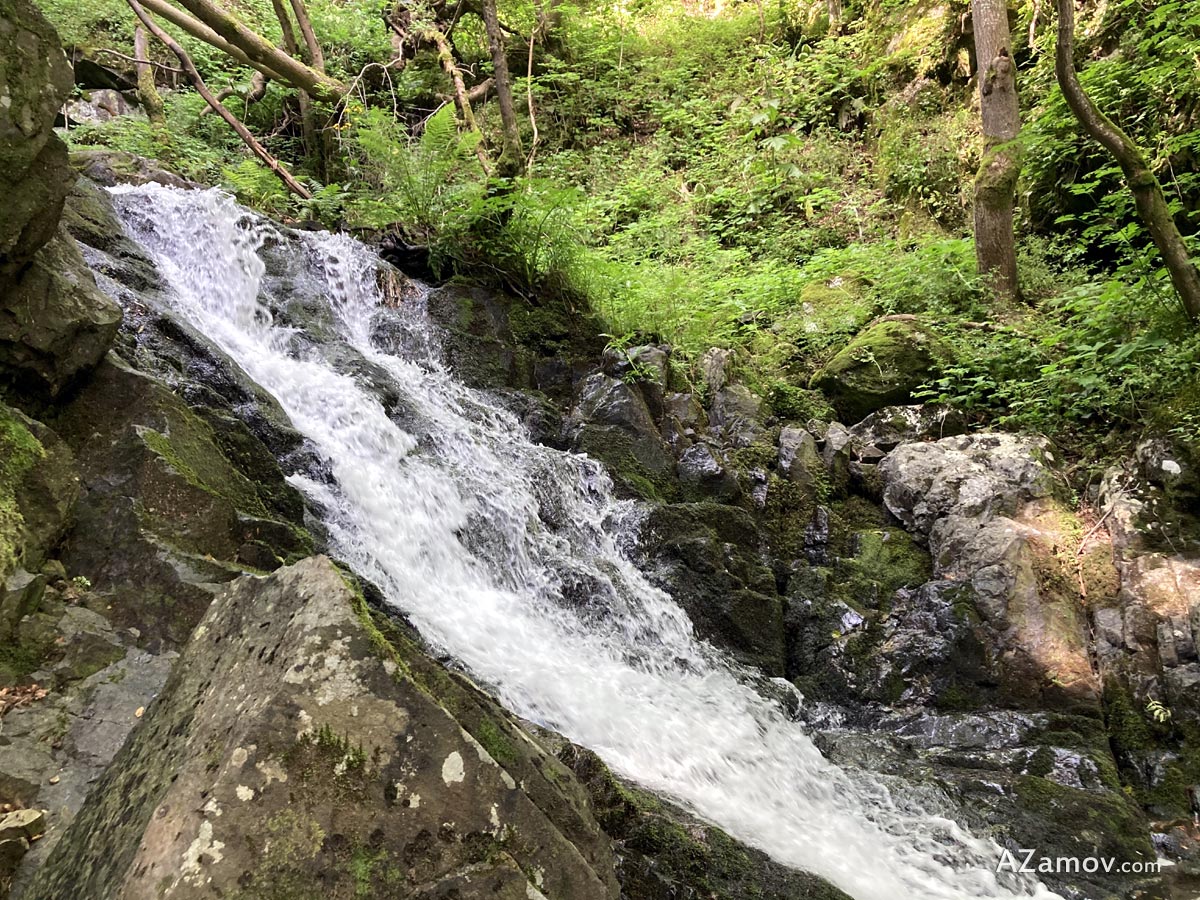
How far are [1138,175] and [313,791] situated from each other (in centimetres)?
767

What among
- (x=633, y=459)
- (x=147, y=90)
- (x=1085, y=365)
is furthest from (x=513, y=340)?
(x=147, y=90)

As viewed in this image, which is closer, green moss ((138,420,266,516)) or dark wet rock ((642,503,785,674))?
green moss ((138,420,266,516))

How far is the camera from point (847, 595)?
257 inches

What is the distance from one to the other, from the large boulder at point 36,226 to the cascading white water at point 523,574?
6.20 feet

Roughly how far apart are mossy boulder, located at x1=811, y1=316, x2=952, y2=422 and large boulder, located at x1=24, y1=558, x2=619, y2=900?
7.05m

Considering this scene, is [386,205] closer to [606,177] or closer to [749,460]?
[749,460]

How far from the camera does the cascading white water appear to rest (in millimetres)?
4352

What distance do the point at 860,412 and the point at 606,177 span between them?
9699mm

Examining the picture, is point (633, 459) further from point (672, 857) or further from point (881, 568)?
point (672, 857)

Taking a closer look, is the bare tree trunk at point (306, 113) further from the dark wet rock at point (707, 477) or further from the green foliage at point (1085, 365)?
the green foliage at point (1085, 365)

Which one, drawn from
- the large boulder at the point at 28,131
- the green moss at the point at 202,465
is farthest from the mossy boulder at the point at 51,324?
the green moss at the point at 202,465

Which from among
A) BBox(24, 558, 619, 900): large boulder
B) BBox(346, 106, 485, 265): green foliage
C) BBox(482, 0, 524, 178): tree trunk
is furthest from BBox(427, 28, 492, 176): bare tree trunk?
BBox(24, 558, 619, 900): large boulder

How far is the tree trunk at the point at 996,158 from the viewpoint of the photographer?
873 cm

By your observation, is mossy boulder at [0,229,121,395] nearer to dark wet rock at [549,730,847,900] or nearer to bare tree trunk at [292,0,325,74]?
dark wet rock at [549,730,847,900]
